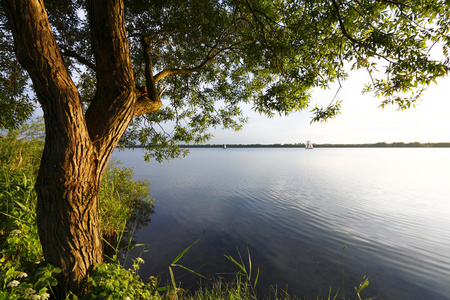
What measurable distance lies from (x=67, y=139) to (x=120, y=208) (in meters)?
7.63

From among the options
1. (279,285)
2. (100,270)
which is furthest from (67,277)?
(279,285)

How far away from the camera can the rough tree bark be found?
254 cm

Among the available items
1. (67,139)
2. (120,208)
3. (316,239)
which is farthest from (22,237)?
(316,239)

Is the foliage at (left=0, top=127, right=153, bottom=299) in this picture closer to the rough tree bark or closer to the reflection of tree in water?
the reflection of tree in water

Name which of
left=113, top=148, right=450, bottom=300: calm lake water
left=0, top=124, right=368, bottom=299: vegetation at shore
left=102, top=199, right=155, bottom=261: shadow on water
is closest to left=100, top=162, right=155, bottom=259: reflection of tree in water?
left=102, top=199, right=155, bottom=261: shadow on water

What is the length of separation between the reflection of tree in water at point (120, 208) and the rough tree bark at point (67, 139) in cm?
350

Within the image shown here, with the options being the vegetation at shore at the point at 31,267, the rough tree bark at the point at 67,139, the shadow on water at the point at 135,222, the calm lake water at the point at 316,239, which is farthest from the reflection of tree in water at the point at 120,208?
the rough tree bark at the point at 67,139

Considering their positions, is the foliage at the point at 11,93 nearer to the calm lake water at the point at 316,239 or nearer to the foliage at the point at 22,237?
the foliage at the point at 22,237

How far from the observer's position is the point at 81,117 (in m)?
2.85

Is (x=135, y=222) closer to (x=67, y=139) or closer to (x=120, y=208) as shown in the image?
(x=120, y=208)

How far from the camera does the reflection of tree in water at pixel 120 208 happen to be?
311 inches

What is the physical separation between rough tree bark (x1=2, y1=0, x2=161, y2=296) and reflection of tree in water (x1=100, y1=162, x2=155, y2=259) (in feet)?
11.5

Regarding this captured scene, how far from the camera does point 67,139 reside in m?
2.69

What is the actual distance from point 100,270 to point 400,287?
9.16m
